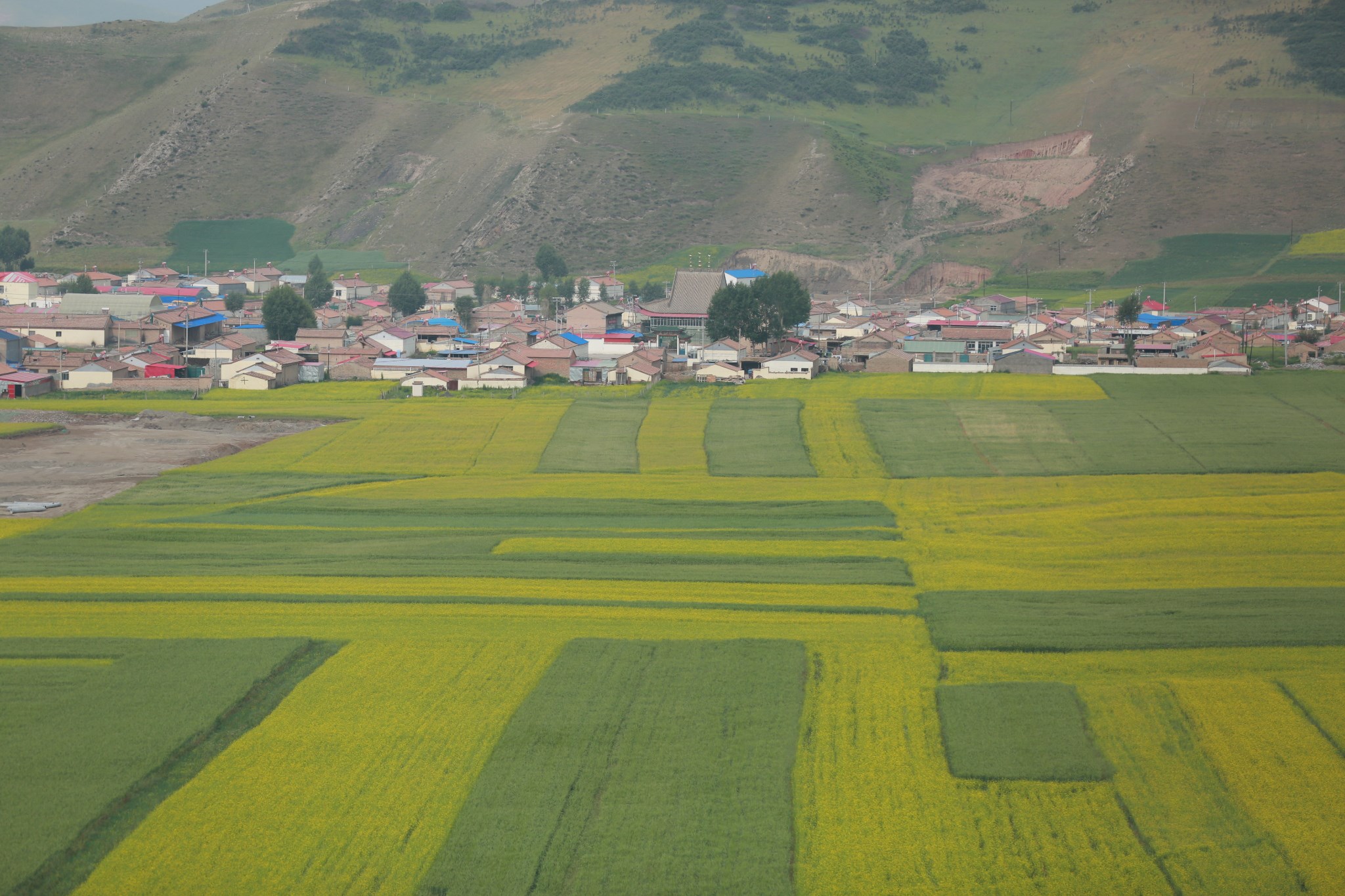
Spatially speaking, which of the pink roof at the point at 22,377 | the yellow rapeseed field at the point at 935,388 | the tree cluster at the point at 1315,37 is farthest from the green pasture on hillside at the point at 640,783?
the tree cluster at the point at 1315,37

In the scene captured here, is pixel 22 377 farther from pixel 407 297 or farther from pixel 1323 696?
pixel 1323 696

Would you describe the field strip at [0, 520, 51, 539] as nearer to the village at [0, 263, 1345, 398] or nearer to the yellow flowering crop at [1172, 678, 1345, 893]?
the village at [0, 263, 1345, 398]

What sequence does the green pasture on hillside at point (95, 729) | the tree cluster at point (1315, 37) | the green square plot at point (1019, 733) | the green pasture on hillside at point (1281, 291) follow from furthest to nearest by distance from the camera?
the tree cluster at point (1315, 37), the green pasture on hillside at point (1281, 291), the green square plot at point (1019, 733), the green pasture on hillside at point (95, 729)

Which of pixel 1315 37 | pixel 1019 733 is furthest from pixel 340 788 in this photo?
pixel 1315 37

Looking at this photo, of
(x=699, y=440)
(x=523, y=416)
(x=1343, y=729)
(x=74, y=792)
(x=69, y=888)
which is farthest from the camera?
(x=523, y=416)

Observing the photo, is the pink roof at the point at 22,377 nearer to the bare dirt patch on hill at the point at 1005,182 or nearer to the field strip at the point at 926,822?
the field strip at the point at 926,822

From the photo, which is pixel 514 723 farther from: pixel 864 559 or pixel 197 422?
pixel 197 422

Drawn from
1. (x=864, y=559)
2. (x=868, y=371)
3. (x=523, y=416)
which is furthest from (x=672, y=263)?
(x=864, y=559)
